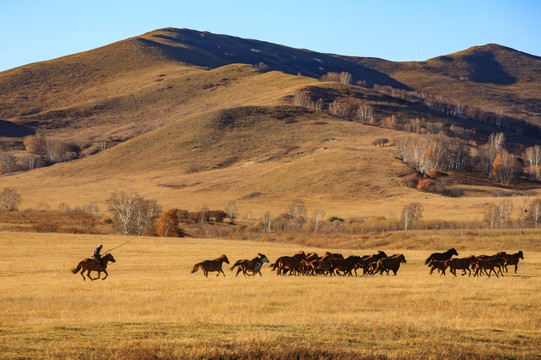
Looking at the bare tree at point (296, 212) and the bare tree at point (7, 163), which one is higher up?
the bare tree at point (7, 163)

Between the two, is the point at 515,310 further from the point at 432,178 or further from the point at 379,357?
the point at 432,178

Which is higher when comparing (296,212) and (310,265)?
(310,265)

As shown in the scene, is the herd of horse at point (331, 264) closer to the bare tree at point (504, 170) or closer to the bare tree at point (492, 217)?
the bare tree at point (492, 217)

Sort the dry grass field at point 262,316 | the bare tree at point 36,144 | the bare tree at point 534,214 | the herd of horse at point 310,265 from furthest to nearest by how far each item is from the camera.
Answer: the bare tree at point 36,144, the bare tree at point 534,214, the herd of horse at point 310,265, the dry grass field at point 262,316

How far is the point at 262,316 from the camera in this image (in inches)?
661

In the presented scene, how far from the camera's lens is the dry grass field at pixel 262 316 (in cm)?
1188

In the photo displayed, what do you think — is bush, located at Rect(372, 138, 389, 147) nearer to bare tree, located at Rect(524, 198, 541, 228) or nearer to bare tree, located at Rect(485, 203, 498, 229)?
bare tree, located at Rect(485, 203, 498, 229)

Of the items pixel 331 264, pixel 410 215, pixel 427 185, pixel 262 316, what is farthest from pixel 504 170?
pixel 262 316

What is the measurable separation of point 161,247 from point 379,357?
3646 centimetres

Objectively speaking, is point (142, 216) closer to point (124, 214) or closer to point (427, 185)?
point (124, 214)

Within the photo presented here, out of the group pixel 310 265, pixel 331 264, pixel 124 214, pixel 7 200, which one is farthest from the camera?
pixel 7 200

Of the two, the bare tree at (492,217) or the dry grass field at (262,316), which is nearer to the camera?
the dry grass field at (262,316)

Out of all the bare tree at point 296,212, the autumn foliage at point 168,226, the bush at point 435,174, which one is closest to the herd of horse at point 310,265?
the autumn foliage at point 168,226

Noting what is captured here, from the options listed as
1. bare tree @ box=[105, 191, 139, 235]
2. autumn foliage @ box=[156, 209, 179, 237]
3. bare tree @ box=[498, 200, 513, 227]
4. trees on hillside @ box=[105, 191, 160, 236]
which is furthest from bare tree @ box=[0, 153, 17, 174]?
bare tree @ box=[498, 200, 513, 227]
